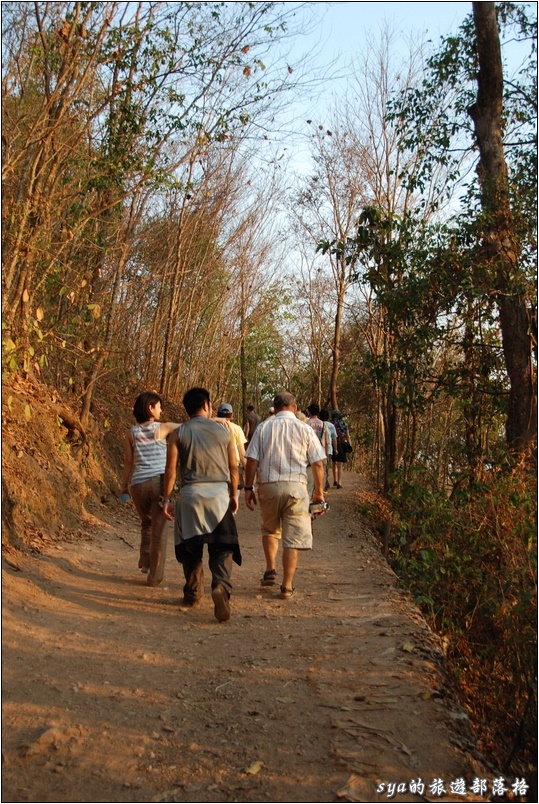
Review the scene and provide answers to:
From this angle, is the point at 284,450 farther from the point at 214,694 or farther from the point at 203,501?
the point at 214,694

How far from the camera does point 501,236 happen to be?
10.9 meters

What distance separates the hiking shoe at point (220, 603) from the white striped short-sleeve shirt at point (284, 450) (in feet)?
4.12

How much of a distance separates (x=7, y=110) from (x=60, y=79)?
2.57 feet

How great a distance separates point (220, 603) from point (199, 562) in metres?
0.43

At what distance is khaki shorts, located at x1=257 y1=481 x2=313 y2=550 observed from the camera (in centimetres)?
652

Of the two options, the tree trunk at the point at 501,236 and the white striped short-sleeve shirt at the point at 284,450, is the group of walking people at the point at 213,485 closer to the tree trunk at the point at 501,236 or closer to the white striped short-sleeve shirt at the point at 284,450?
the white striped short-sleeve shirt at the point at 284,450

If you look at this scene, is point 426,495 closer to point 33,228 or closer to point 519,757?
point 519,757

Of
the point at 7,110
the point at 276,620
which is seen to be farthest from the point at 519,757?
the point at 7,110

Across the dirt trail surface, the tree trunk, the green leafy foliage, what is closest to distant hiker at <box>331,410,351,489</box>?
the tree trunk

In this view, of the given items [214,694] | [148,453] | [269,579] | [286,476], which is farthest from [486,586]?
[214,694]

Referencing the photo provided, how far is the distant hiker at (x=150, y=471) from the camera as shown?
6555 mm

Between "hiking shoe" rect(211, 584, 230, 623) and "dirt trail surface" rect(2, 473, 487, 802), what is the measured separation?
0.08 metres

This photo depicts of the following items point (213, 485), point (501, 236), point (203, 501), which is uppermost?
point (501, 236)

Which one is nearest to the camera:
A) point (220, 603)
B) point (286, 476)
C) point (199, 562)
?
point (220, 603)
